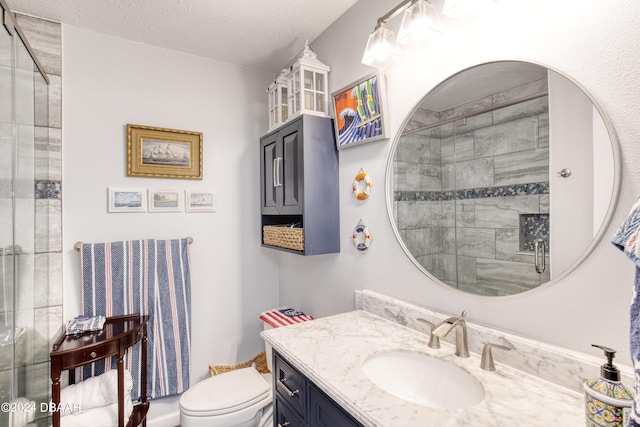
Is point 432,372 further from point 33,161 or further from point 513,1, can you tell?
point 33,161

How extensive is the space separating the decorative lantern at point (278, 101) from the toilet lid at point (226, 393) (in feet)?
5.14

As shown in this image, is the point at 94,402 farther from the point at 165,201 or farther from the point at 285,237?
the point at 285,237

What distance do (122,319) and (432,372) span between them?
1764 millimetres

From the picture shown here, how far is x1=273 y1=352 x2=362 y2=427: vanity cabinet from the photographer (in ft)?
3.23

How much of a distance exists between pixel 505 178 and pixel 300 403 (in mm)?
1059

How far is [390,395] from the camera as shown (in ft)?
2.95

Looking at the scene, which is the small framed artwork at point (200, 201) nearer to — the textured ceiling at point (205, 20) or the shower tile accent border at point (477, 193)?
the textured ceiling at point (205, 20)

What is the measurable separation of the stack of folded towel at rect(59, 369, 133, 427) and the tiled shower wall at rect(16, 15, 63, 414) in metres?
0.17

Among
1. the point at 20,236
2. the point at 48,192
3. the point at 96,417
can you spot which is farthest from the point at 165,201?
the point at 96,417

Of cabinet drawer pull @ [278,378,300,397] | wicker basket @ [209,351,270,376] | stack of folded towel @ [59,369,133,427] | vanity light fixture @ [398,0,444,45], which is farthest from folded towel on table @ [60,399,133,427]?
vanity light fixture @ [398,0,444,45]

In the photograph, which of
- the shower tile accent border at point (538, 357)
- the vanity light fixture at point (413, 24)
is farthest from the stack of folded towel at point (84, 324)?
the vanity light fixture at point (413, 24)

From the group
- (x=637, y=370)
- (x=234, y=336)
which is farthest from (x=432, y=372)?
(x=234, y=336)

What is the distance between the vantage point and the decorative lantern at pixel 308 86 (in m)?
1.82

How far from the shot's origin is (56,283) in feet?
6.03
